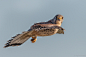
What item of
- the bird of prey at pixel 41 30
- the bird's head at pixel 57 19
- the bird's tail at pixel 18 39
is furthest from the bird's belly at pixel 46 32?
the bird's tail at pixel 18 39

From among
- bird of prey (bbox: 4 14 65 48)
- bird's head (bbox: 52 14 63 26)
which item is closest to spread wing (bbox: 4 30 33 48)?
bird of prey (bbox: 4 14 65 48)

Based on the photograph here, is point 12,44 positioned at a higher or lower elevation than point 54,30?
lower

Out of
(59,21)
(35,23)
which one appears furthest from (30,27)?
(59,21)

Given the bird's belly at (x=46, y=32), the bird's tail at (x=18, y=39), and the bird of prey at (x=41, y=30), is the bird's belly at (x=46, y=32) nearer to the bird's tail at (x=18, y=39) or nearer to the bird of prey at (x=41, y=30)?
the bird of prey at (x=41, y=30)

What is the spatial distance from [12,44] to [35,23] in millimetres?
3006

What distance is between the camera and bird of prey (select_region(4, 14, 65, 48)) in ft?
45.4

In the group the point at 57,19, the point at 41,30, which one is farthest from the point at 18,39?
the point at 57,19

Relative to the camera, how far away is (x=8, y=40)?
15.0m

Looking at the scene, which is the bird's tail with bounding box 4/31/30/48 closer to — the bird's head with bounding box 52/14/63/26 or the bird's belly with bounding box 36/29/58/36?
the bird's belly with bounding box 36/29/58/36

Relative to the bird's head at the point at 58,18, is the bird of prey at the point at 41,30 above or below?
below

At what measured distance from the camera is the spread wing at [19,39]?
14.2 metres

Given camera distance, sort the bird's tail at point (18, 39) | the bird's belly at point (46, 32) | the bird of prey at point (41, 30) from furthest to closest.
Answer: the bird's tail at point (18, 39), the bird's belly at point (46, 32), the bird of prey at point (41, 30)

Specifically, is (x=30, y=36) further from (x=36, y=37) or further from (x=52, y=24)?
(x=52, y=24)

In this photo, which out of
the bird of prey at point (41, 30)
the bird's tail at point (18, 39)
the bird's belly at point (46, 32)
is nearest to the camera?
the bird of prey at point (41, 30)
